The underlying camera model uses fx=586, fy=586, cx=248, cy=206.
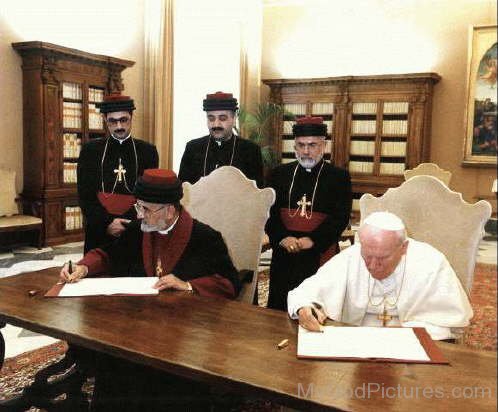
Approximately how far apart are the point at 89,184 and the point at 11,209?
151 inches

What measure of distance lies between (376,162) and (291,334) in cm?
890

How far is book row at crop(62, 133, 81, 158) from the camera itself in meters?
8.09

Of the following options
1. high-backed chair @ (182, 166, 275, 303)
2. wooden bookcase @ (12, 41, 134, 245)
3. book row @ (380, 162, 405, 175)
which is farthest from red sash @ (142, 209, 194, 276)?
book row @ (380, 162, 405, 175)

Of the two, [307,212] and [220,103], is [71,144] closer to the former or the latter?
[220,103]

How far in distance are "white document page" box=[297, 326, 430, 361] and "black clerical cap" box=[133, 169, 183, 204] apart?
1.03 metres

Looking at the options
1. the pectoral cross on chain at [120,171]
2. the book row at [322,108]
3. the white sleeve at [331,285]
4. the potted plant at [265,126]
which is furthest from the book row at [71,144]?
the white sleeve at [331,285]

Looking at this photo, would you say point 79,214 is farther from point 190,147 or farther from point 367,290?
point 367,290

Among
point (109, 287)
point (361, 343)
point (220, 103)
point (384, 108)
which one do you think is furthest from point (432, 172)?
point (361, 343)

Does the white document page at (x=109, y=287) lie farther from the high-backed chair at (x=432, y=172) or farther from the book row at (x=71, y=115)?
the high-backed chair at (x=432, y=172)

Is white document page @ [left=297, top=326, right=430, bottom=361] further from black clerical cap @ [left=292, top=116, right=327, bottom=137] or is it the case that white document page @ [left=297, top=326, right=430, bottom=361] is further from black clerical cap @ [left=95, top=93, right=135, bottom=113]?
black clerical cap @ [left=95, top=93, right=135, bottom=113]

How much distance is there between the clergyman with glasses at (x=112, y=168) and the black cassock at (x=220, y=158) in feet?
0.92

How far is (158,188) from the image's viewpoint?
2.70 meters

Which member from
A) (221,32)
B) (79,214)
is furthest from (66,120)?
(221,32)

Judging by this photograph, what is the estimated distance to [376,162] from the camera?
34.5 feet
